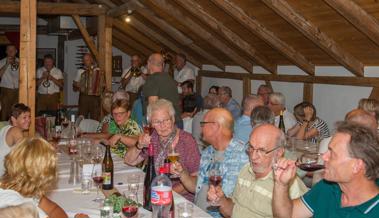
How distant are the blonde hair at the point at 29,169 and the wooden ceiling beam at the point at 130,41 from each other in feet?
30.8

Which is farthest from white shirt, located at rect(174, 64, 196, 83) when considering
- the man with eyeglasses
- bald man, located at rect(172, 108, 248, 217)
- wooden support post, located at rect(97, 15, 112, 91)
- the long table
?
the man with eyeglasses

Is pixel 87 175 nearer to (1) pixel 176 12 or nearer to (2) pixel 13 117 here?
(2) pixel 13 117

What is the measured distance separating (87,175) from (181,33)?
6.46 meters

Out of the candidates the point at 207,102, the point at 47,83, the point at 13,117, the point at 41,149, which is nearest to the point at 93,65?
the point at 47,83

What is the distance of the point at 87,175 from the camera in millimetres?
3367

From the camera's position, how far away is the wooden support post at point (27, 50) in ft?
18.0

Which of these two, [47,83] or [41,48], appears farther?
[41,48]

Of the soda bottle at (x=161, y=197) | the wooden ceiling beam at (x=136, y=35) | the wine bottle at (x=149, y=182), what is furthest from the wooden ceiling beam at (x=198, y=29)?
the soda bottle at (x=161, y=197)

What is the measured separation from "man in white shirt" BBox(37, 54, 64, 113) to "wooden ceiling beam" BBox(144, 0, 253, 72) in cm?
258

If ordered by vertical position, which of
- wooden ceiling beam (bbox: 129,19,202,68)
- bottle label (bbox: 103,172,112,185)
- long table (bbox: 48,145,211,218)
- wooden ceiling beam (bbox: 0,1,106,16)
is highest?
wooden ceiling beam (bbox: 0,1,106,16)

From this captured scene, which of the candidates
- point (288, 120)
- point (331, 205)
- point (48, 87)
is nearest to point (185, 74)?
point (48, 87)

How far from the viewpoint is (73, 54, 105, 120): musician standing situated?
373 inches

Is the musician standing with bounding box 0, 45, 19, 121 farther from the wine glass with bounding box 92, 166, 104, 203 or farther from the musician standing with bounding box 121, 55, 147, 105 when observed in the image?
the wine glass with bounding box 92, 166, 104, 203

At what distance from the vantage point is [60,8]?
9438 mm
